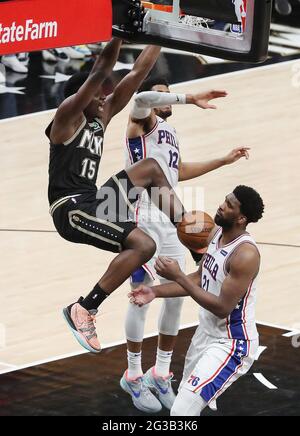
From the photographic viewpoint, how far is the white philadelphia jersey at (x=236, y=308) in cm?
905

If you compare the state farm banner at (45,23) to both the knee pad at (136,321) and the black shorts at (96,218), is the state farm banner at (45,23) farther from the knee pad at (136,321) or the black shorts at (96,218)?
the knee pad at (136,321)

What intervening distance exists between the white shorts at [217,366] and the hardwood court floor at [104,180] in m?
2.38

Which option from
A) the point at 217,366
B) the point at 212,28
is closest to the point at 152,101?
the point at 212,28

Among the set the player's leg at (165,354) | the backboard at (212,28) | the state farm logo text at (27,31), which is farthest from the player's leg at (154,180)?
the state farm logo text at (27,31)

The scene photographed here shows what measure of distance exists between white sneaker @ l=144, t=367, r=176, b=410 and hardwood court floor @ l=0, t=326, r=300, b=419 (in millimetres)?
94

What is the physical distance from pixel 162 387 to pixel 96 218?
5.78 feet

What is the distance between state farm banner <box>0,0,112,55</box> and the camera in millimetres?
7672

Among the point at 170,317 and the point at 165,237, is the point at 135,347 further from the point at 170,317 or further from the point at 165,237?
the point at 165,237

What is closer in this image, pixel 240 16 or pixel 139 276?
pixel 240 16

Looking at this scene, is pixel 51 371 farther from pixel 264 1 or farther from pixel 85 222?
pixel 264 1

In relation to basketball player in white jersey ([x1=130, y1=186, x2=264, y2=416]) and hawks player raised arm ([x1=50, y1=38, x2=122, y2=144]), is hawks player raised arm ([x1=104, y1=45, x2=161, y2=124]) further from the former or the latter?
basketball player in white jersey ([x1=130, y1=186, x2=264, y2=416])

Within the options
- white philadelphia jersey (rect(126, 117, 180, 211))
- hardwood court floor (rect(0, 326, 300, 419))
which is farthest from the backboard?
hardwood court floor (rect(0, 326, 300, 419))

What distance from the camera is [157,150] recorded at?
34.8ft

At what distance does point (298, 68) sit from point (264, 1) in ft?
35.8
